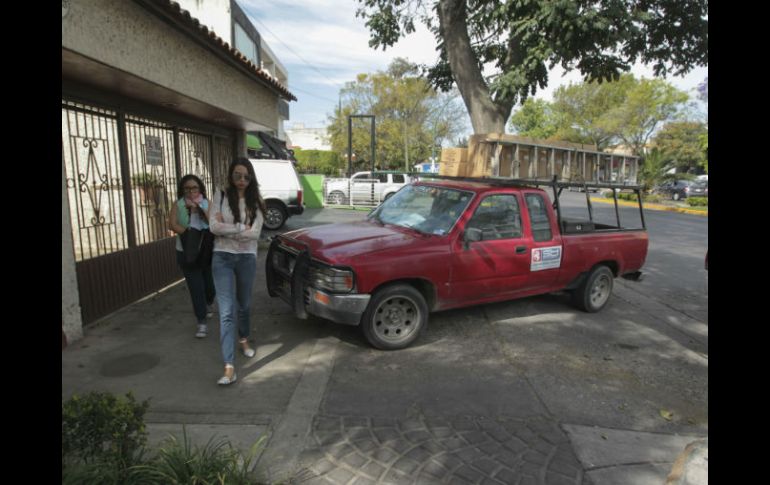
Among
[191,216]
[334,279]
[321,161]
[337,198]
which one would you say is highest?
[321,161]

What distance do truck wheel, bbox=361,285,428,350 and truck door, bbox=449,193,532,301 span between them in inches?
18.5

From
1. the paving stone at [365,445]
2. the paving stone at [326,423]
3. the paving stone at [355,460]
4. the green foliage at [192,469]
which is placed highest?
the green foliage at [192,469]

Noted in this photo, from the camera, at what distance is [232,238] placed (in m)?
3.78

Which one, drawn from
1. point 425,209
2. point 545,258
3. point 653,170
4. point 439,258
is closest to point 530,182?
point 545,258

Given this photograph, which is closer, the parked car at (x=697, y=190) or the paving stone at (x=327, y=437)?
the paving stone at (x=327, y=437)

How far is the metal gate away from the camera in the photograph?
4.97 m

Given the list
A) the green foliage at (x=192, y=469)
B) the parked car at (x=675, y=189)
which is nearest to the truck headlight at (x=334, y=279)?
the green foliage at (x=192, y=469)

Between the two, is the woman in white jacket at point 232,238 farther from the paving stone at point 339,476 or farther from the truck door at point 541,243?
the truck door at point 541,243

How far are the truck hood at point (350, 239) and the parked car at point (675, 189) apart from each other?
31215mm

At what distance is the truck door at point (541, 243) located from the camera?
5.29m

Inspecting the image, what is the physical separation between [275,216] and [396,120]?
2713 cm

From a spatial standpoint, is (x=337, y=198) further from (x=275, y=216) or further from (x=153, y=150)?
(x=153, y=150)
